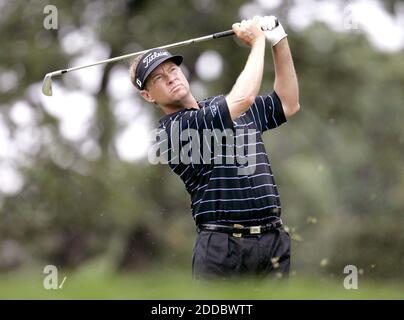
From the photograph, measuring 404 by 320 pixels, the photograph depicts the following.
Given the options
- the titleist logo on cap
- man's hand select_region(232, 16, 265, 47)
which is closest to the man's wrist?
man's hand select_region(232, 16, 265, 47)

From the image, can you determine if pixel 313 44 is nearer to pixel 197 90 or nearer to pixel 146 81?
pixel 197 90

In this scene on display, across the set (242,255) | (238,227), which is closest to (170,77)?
(238,227)

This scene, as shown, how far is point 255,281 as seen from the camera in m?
4.89

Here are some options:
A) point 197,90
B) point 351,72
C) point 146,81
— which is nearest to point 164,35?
point 197,90

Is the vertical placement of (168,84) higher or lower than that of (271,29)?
lower

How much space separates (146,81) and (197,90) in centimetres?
904

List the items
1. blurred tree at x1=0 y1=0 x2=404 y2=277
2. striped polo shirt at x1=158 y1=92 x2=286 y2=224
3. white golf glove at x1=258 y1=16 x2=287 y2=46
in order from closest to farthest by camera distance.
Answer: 1. striped polo shirt at x1=158 y1=92 x2=286 y2=224
2. white golf glove at x1=258 y1=16 x2=287 y2=46
3. blurred tree at x1=0 y1=0 x2=404 y2=277

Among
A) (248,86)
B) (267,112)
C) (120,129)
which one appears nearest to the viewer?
(248,86)

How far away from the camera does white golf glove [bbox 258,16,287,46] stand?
495 centimetres

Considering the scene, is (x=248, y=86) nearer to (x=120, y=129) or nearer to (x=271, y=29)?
(x=271, y=29)

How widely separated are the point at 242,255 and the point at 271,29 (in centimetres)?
124

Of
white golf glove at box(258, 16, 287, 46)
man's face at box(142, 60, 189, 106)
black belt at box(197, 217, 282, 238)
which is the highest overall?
white golf glove at box(258, 16, 287, 46)

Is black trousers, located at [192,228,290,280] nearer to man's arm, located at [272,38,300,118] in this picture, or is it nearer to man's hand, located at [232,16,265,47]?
man's arm, located at [272,38,300,118]

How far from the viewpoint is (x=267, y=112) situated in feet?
16.9
